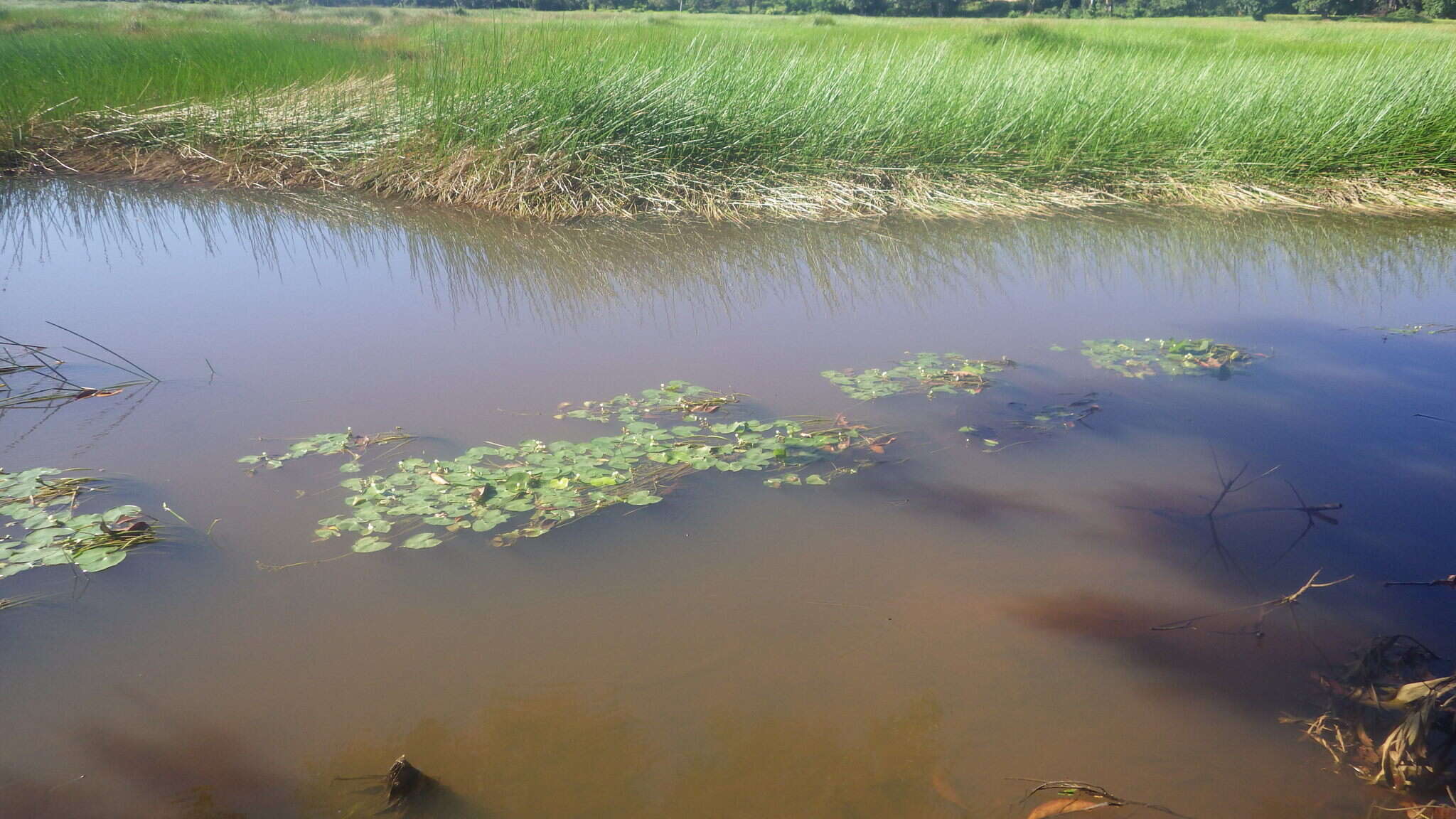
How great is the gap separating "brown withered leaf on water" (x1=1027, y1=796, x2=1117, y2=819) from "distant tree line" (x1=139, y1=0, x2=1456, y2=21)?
26.6 m

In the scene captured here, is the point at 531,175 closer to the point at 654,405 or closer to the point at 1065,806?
the point at 654,405

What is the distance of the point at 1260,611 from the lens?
6.58ft

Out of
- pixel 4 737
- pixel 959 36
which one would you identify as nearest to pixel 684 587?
pixel 4 737

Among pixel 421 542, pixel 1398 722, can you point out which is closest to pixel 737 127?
pixel 421 542

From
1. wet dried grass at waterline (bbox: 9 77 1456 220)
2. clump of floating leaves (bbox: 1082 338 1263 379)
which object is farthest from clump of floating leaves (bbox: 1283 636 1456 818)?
wet dried grass at waterline (bbox: 9 77 1456 220)

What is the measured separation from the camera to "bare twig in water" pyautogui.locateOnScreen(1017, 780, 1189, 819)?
4.90 ft

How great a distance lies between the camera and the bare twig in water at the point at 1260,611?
1.94 metres

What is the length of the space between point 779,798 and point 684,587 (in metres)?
0.62

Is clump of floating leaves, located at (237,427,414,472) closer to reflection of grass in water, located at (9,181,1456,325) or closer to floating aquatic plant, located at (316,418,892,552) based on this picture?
floating aquatic plant, located at (316,418,892,552)

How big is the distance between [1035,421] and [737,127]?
3.77 metres

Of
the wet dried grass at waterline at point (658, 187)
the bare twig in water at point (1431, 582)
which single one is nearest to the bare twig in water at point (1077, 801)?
the bare twig in water at point (1431, 582)

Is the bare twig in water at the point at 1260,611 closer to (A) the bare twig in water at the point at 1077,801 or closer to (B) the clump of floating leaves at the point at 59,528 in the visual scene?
(A) the bare twig in water at the point at 1077,801

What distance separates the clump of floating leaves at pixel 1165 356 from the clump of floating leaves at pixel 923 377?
1.41 feet

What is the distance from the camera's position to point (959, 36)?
36.7 ft
